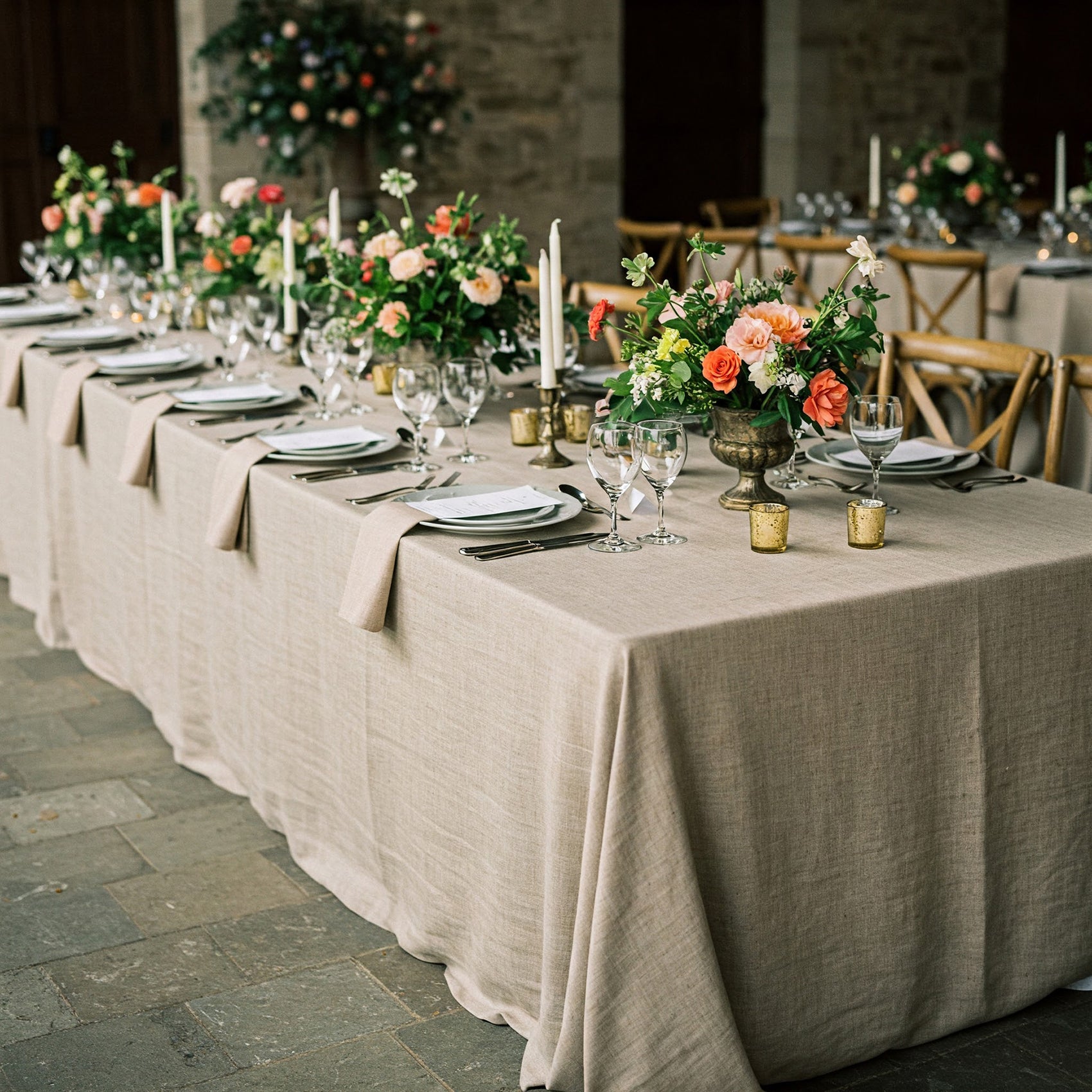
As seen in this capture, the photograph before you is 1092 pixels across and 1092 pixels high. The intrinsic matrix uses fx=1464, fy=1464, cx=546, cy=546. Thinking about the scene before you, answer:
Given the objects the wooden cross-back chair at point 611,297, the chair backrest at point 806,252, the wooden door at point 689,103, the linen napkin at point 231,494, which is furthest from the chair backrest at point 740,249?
the linen napkin at point 231,494

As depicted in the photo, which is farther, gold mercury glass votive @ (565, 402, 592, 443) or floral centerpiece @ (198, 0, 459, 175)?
floral centerpiece @ (198, 0, 459, 175)

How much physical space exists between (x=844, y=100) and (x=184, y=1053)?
8.86 metres

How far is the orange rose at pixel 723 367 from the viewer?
2.29 m

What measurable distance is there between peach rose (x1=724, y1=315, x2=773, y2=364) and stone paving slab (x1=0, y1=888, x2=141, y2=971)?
1.48 m

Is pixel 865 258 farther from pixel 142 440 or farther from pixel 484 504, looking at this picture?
pixel 142 440

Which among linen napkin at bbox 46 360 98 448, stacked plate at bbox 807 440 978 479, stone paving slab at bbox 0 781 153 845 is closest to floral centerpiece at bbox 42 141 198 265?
linen napkin at bbox 46 360 98 448

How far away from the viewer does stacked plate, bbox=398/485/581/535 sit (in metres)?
2.31

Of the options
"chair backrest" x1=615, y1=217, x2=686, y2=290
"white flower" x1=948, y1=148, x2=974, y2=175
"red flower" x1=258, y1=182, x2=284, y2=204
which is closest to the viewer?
"red flower" x1=258, y1=182, x2=284, y2=204

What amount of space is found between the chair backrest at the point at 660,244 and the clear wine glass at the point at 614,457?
8.32 feet

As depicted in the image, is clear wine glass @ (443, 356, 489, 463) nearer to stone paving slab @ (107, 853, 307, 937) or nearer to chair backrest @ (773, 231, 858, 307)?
stone paving slab @ (107, 853, 307, 937)

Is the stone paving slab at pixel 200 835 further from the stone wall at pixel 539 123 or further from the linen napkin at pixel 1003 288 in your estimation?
the stone wall at pixel 539 123

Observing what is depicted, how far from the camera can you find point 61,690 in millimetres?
3857

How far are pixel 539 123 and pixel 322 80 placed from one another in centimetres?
177

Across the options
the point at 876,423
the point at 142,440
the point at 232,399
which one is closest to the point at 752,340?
the point at 876,423
